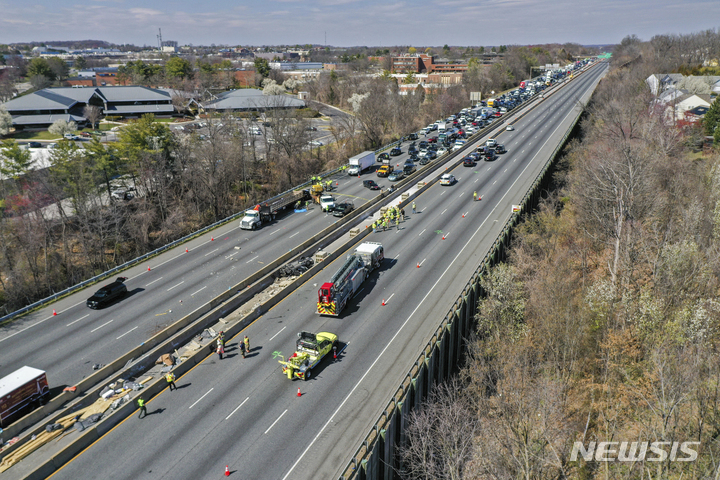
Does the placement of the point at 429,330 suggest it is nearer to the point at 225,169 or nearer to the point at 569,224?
the point at 569,224

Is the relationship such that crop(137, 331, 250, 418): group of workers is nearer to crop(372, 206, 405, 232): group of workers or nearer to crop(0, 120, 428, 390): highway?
crop(0, 120, 428, 390): highway

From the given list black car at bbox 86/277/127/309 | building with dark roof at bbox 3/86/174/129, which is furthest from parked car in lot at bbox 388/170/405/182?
building with dark roof at bbox 3/86/174/129

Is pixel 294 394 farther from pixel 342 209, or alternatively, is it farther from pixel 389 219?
pixel 342 209

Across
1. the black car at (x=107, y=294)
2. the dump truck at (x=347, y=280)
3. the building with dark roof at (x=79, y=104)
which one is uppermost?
the building with dark roof at (x=79, y=104)

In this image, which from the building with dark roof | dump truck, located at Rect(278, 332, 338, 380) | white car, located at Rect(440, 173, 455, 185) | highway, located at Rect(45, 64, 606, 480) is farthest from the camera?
the building with dark roof

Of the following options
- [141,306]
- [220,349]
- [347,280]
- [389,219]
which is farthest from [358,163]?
[220,349]

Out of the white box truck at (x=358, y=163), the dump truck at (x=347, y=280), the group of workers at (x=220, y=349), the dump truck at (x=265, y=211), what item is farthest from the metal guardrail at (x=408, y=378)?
the white box truck at (x=358, y=163)

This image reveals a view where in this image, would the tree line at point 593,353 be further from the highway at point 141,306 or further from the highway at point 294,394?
the highway at point 141,306
